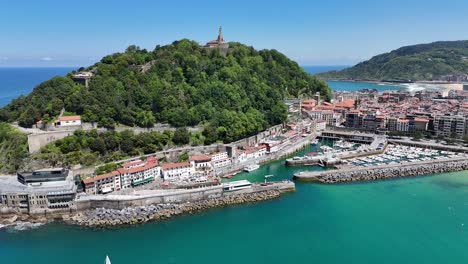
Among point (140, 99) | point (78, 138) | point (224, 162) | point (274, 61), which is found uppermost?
point (274, 61)

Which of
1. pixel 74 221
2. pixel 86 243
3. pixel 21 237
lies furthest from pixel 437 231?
Result: pixel 21 237

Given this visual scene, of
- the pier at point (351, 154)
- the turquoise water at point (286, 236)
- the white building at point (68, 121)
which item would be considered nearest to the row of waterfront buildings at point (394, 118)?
the pier at point (351, 154)

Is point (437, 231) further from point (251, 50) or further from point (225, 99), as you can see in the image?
point (251, 50)

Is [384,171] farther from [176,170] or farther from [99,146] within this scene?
[99,146]

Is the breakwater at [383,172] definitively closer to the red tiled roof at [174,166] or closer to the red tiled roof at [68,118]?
the red tiled roof at [174,166]

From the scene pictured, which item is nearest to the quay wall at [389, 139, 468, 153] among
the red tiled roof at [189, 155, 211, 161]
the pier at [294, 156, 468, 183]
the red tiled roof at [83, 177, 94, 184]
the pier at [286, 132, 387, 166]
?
the pier at [286, 132, 387, 166]

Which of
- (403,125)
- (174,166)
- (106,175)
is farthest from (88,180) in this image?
(403,125)
